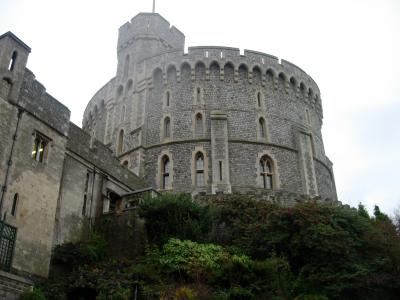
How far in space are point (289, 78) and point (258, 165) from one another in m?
7.90

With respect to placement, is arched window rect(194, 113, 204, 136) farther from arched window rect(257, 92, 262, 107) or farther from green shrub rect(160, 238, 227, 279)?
green shrub rect(160, 238, 227, 279)

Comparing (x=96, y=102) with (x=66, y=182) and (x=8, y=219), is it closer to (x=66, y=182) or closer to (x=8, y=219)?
(x=66, y=182)

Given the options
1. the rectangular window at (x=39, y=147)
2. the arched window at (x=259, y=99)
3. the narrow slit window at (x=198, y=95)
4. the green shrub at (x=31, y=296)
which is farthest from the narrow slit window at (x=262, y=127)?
the green shrub at (x=31, y=296)

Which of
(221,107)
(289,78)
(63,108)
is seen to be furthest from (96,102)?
(63,108)

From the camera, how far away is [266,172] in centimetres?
3044

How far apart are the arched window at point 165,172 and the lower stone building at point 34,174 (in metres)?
7.99

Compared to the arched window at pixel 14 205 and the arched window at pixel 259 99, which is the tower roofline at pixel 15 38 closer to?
the arched window at pixel 14 205

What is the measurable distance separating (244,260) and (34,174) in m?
8.34

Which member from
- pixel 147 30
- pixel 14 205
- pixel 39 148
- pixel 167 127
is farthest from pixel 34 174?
pixel 147 30

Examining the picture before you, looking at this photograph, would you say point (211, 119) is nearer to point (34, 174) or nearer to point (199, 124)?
point (199, 124)

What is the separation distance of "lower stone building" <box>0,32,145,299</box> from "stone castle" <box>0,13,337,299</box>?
4cm

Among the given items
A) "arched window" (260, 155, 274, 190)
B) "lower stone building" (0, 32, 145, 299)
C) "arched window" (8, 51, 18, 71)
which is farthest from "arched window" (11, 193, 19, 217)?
"arched window" (260, 155, 274, 190)

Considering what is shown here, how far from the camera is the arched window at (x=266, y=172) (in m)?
30.1

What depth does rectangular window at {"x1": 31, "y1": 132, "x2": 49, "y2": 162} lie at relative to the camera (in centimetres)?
1849
